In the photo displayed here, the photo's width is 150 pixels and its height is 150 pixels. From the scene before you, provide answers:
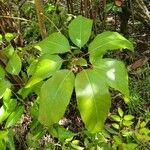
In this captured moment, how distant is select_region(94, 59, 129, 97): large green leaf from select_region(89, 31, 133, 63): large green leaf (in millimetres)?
42

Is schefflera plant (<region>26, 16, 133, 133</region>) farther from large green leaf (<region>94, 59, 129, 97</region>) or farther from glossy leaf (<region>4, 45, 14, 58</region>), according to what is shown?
glossy leaf (<region>4, 45, 14, 58</region>)

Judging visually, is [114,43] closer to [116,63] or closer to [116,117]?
[116,63]

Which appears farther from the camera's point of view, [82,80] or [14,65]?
[14,65]

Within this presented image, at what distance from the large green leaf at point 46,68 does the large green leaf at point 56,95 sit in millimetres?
44

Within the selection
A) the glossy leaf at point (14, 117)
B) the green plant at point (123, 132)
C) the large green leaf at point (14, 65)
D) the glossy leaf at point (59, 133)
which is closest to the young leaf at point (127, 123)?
the green plant at point (123, 132)

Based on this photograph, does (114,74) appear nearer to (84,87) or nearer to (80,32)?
(84,87)

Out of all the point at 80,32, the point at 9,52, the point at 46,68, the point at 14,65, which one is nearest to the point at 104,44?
the point at 80,32

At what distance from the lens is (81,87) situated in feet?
2.99

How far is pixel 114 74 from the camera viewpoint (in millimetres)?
964

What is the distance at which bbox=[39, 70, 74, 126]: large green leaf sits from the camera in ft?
3.05

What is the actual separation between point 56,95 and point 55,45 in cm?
21

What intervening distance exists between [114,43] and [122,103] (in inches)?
30.5

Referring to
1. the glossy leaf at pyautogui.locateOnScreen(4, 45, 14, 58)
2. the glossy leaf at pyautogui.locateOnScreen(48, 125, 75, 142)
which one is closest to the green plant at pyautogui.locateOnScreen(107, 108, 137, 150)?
the glossy leaf at pyautogui.locateOnScreen(48, 125, 75, 142)

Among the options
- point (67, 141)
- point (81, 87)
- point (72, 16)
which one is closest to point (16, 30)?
point (72, 16)
